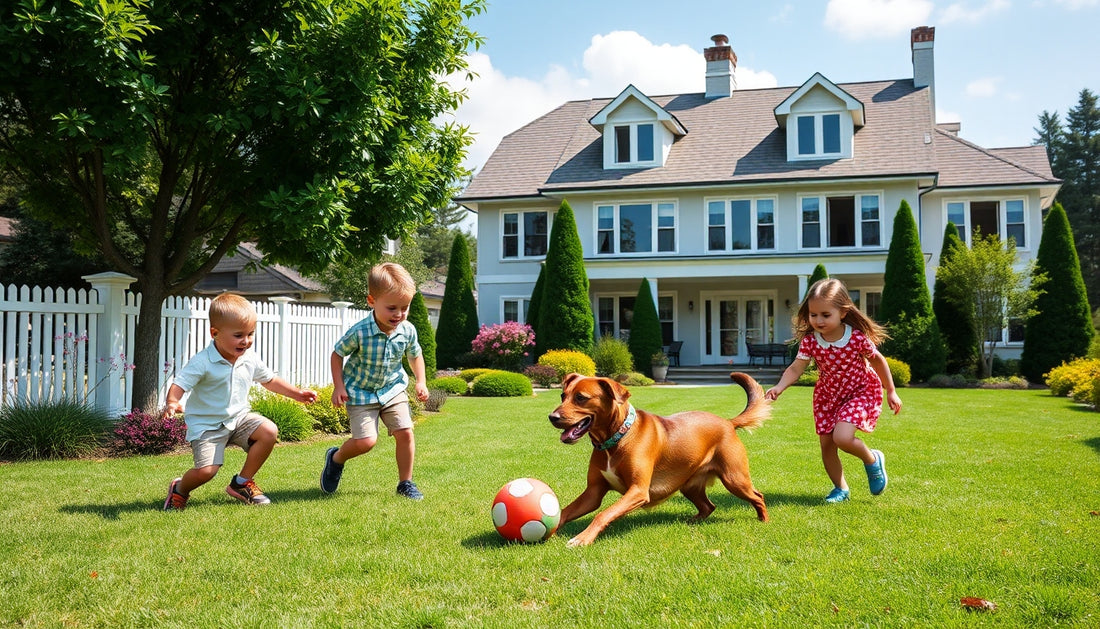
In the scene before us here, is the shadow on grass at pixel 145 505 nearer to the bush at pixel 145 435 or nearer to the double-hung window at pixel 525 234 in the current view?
the bush at pixel 145 435

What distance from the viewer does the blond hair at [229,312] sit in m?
5.40

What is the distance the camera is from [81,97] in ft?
24.8

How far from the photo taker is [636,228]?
25594mm

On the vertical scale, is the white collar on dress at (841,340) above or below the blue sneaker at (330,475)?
above

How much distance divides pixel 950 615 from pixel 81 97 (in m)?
8.10

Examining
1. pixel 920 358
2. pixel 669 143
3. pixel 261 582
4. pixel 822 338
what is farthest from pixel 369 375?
pixel 669 143

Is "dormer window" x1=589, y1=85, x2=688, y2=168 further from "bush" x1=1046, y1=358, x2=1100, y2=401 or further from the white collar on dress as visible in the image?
the white collar on dress

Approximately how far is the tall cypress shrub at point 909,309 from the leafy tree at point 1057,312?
2644 mm

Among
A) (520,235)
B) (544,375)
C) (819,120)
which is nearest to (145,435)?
(544,375)

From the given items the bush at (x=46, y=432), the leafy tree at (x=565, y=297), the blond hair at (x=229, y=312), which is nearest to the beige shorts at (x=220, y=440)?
the blond hair at (x=229, y=312)

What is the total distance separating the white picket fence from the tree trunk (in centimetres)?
26

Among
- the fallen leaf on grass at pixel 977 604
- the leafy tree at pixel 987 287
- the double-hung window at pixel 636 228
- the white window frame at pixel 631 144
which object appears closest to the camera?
the fallen leaf on grass at pixel 977 604

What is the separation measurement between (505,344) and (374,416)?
1631 cm

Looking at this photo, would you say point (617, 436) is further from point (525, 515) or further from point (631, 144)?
point (631, 144)
